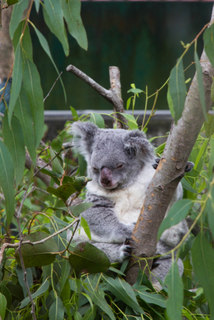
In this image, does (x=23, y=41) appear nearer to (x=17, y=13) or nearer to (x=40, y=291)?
(x=17, y=13)

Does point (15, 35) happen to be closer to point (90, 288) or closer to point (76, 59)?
point (90, 288)

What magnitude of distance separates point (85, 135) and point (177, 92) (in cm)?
113

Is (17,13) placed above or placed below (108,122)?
above

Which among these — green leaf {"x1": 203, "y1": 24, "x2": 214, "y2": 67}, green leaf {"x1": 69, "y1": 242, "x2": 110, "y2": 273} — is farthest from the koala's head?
green leaf {"x1": 203, "y1": 24, "x2": 214, "y2": 67}

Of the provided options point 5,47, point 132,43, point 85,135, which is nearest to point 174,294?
point 85,135

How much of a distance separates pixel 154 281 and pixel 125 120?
2.65 ft

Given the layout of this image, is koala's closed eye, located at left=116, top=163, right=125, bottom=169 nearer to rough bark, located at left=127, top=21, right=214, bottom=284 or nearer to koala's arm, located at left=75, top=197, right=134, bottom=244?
koala's arm, located at left=75, top=197, right=134, bottom=244

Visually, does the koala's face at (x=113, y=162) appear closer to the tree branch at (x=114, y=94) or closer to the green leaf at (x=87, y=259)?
the tree branch at (x=114, y=94)

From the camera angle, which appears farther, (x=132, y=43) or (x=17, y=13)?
(x=132, y=43)

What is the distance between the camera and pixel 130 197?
2.25 m

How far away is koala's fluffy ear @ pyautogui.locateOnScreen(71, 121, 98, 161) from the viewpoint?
2342mm

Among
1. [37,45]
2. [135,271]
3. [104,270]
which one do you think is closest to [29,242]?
[104,270]

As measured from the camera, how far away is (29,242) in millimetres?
1530

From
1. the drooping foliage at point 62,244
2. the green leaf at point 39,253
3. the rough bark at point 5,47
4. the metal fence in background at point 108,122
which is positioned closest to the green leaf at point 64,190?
the drooping foliage at point 62,244
